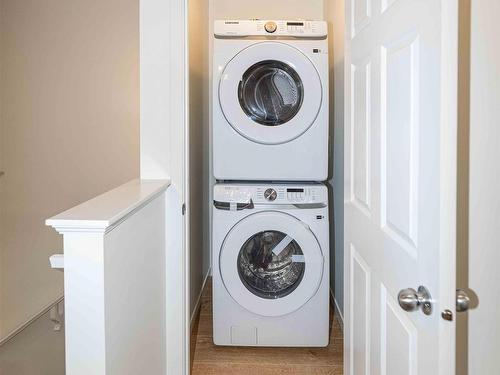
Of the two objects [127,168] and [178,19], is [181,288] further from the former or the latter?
[127,168]

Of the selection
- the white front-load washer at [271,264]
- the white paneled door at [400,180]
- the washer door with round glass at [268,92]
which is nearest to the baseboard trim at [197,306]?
the white front-load washer at [271,264]

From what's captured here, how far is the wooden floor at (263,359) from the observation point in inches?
84.9

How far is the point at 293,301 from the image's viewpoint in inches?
88.4

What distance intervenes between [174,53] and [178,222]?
0.66m

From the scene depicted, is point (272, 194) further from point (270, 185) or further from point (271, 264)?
point (271, 264)

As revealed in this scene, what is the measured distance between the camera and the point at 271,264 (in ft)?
7.59

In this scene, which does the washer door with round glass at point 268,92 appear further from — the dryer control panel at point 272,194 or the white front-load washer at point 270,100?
the dryer control panel at point 272,194

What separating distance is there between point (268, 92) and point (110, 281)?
Answer: 57.6 inches

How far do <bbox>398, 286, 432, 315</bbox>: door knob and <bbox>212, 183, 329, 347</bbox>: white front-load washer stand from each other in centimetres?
131

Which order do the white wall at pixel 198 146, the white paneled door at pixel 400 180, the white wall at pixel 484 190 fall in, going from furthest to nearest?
1. the white wall at pixel 198 146
2. the white wall at pixel 484 190
3. the white paneled door at pixel 400 180

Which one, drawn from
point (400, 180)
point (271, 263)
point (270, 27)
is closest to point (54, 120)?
point (270, 27)

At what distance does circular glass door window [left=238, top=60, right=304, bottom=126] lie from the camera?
89.2 inches

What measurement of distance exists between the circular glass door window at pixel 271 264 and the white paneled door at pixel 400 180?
2.49ft

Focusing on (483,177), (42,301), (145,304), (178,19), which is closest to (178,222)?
(145,304)
